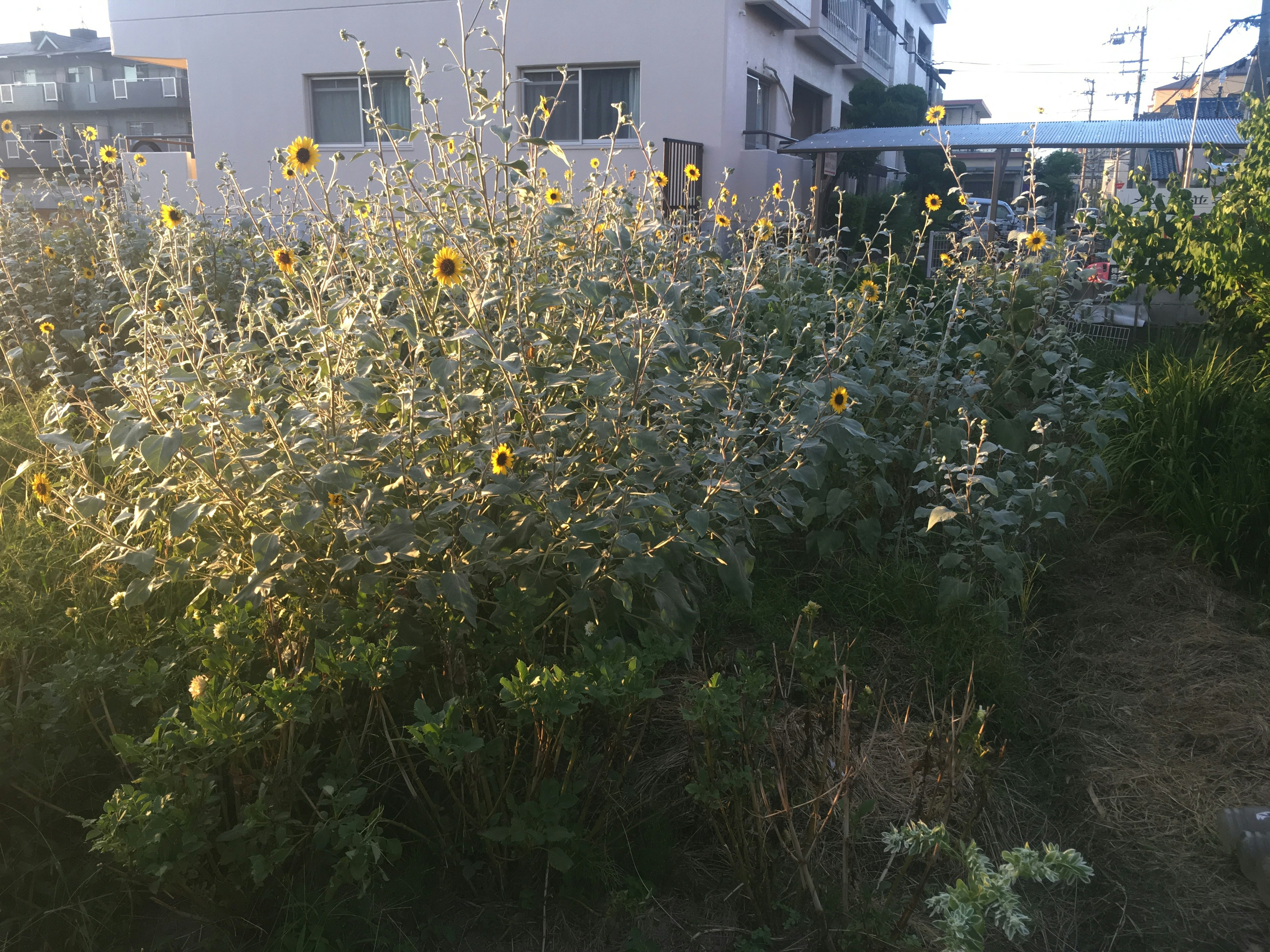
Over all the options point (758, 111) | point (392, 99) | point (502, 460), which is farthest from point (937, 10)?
point (502, 460)

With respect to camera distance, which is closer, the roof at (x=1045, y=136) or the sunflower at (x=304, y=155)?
the sunflower at (x=304, y=155)

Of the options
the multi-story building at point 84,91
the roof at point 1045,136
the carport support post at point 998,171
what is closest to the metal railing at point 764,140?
the roof at point 1045,136

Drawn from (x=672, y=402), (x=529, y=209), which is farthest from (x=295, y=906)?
(x=529, y=209)

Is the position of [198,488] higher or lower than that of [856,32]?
lower

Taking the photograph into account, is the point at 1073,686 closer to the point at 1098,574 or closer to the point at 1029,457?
the point at 1098,574

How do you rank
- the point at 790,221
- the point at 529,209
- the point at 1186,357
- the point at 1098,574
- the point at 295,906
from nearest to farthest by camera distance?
the point at 295,906 < the point at 529,209 < the point at 1098,574 < the point at 790,221 < the point at 1186,357

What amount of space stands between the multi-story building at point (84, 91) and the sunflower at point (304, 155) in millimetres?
42258

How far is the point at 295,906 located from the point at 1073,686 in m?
2.40

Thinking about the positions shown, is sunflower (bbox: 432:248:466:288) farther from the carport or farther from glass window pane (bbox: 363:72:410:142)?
glass window pane (bbox: 363:72:410:142)

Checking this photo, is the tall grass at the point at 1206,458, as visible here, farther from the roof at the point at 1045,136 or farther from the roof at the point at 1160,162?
the roof at the point at 1160,162

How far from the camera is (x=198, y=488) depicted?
240 centimetres

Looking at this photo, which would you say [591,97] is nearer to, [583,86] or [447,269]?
[583,86]

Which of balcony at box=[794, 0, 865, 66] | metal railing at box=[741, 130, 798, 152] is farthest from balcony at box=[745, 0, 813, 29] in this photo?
metal railing at box=[741, 130, 798, 152]

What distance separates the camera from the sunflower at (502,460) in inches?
83.6
